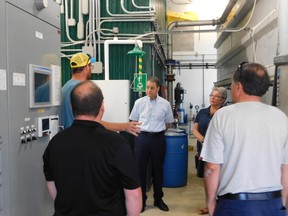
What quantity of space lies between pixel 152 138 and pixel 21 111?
221 centimetres

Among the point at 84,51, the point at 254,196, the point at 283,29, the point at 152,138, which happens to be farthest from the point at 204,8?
the point at 254,196

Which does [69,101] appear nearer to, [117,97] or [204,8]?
[117,97]

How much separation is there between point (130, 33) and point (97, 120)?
10.4ft

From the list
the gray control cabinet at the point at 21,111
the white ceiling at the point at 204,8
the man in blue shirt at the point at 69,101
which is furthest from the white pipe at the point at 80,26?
the white ceiling at the point at 204,8

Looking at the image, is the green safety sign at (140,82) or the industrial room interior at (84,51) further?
the green safety sign at (140,82)

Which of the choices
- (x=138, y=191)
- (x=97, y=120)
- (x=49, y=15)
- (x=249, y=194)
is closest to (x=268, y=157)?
(x=249, y=194)

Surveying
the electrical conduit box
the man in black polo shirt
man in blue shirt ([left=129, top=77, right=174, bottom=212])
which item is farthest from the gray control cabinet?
man in blue shirt ([left=129, top=77, right=174, bottom=212])

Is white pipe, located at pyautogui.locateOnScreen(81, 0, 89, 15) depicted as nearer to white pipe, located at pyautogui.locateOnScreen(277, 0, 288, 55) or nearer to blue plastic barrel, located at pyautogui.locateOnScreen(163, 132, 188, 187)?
blue plastic barrel, located at pyautogui.locateOnScreen(163, 132, 188, 187)

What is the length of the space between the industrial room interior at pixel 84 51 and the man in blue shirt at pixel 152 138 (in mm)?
217

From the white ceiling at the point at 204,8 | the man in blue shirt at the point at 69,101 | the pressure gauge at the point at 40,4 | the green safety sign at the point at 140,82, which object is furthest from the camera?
the white ceiling at the point at 204,8

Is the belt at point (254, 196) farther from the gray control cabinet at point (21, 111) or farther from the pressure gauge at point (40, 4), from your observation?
the pressure gauge at point (40, 4)

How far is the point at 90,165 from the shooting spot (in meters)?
1.51

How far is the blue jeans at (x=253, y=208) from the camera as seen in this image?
1711 mm

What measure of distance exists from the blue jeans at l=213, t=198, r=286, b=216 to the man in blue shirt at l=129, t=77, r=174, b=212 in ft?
7.31
